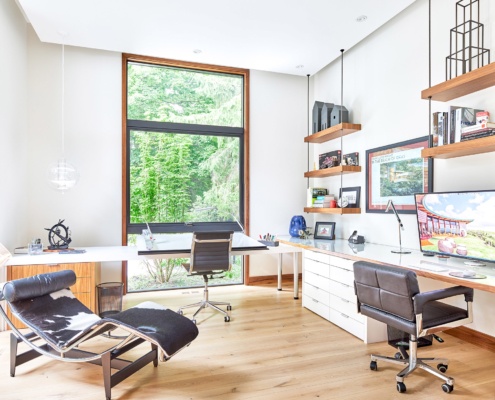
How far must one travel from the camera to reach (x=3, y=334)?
10.2ft

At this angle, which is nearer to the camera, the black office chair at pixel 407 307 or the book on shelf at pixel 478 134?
the black office chair at pixel 407 307

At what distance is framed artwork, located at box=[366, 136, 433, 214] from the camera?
3.29 metres

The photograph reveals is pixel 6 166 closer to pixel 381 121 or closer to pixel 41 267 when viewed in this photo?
pixel 41 267

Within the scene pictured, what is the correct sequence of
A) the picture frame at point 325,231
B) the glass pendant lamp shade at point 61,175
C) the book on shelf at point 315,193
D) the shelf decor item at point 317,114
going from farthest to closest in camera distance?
the book on shelf at point 315,193
the shelf decor item at point 317,114
the picture frame at point 325,231
the glass pendant lamp shade at point 61,175

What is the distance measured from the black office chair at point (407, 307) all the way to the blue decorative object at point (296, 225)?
7.59ft

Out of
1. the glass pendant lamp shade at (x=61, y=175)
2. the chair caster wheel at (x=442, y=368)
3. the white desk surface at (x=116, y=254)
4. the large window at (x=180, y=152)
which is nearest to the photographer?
the chair caster wheel at (x=442, y=368)

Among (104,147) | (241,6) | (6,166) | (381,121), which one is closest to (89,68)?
(104,147)

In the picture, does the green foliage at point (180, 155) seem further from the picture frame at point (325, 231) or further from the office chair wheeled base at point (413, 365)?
the office chair wheeled base at point (413, 365)

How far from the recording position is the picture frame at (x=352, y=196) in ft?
13.7

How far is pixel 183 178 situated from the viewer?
463cm

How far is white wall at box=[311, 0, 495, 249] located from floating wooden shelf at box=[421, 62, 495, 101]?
102 mm

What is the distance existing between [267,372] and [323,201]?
8.70 feet

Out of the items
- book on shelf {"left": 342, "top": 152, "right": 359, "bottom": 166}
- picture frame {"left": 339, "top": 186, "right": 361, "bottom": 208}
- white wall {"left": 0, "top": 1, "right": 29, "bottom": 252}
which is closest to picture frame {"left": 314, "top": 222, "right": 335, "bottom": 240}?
picture frame {"left": 339, "top": 186, "right": 361, "bottom": 208}

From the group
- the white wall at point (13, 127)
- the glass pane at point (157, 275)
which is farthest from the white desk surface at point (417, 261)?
the white wall at point (13, 127)
